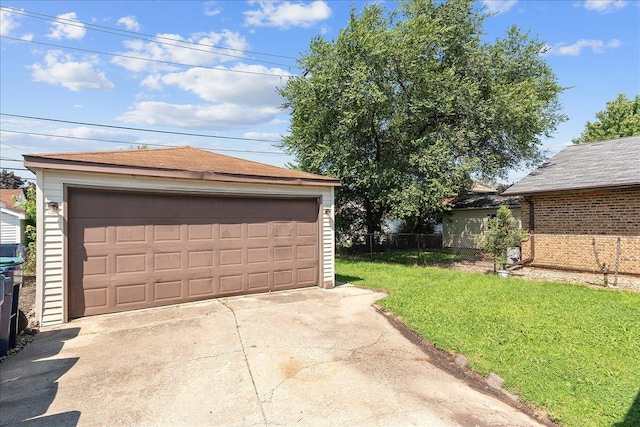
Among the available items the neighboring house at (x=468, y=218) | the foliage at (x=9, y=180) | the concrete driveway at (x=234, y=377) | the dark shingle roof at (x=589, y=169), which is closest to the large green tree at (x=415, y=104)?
the dark shingle roof at (x=589, y=169)

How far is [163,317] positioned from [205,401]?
3028 millimetres

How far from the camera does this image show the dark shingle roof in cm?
1029

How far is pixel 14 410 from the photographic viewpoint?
3.28 meters

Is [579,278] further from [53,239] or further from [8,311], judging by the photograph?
[8,311]

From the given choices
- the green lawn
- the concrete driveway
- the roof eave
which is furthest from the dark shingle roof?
the concrete driveway

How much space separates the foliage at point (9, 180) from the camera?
39994 millimetres

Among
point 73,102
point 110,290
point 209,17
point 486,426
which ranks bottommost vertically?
point 486,426

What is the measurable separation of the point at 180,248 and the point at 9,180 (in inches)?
1892

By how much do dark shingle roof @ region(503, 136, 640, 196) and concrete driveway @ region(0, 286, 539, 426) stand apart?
8854mm

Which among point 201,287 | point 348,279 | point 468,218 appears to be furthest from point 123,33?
point 468,218

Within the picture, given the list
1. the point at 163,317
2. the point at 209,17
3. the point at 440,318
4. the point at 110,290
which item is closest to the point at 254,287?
the point at 163,317

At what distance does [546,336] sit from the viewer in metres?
4.91

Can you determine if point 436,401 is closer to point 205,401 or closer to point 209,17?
point 205,401

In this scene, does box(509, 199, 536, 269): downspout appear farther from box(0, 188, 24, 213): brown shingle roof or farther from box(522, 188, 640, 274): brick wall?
box(0, 188, 24, 213): brown shingle roof
